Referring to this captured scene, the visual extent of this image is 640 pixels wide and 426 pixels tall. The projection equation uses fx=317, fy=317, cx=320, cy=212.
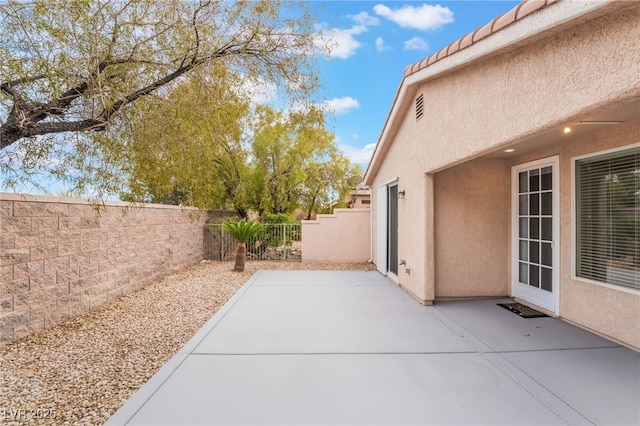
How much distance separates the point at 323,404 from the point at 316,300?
4565mm

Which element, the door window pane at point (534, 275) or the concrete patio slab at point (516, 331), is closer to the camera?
the concrete patio slab at point (516, 331)

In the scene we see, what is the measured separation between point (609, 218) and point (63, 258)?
10126mm

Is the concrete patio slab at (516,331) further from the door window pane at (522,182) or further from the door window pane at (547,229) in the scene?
the door window pane at (522,182)

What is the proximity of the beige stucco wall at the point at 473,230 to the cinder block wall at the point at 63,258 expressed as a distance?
19.9 feet

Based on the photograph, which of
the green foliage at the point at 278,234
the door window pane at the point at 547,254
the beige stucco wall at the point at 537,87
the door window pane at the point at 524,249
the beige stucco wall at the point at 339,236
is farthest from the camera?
the green foliage at the point at 278,234

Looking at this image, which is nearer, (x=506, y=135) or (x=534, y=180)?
(x=506, y=135)

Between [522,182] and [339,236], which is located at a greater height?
[522,182]

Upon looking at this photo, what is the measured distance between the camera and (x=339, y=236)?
15148 millimetres

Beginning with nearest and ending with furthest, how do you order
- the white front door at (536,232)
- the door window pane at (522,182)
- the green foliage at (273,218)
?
the white front door at (536,232) < the door window pane at (522,182) < the green foliage at (273,218)

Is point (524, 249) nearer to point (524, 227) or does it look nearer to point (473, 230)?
point (524, 227)

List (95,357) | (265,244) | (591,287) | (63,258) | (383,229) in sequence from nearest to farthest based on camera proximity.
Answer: (95,357)
(591,287)
(63,258)
(383,229)
(265,244)

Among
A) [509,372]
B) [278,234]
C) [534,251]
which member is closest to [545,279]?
[534,251]

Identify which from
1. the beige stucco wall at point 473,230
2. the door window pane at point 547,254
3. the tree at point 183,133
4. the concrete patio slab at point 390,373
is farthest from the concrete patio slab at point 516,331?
the tree at point 183,133

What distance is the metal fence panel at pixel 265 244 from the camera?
50.7ft
